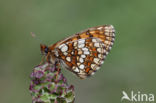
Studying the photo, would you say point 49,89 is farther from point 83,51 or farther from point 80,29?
point 80,29

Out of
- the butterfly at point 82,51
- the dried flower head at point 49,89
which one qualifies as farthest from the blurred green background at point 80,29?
the dried flower head at point 49,89

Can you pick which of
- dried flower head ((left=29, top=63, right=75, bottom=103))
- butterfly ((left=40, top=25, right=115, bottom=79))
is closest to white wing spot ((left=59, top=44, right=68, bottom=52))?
butterfly ((left=40, top=25, right=115, bottom=79))

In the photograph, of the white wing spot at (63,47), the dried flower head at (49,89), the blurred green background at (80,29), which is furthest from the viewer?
the blurred green background at (80,29)

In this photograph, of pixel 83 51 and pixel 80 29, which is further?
pixel 80 29

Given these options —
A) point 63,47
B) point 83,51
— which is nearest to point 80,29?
point 83,51

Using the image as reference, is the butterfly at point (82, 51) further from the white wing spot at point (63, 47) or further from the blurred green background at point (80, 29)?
the blurred green background at point (80, 29)

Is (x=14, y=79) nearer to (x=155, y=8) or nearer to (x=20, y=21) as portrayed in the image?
(x=20, y=21)
